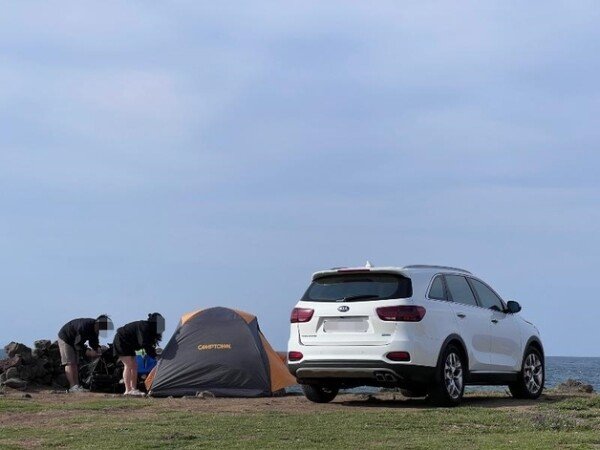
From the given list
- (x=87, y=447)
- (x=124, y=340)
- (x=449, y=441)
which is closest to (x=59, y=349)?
(x=124, y=340)

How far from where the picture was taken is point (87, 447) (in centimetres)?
1090

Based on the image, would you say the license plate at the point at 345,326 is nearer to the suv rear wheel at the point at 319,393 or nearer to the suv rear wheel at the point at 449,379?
the suv rear wheel at the point at 449,379

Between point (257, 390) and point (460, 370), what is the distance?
13.8 feet

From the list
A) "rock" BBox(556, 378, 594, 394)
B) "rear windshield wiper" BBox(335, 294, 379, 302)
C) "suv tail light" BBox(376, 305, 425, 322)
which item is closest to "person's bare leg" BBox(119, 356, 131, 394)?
"rear windshield wiper" BBox(335, 294, 379, 302)

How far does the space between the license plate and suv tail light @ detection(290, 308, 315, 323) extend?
0.26 metres

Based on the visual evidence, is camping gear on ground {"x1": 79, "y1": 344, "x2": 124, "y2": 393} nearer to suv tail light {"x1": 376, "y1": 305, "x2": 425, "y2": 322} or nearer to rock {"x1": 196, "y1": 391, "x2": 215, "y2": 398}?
rock {"x1": 196, "y1": 391, "x2": 215, "y2": 398}

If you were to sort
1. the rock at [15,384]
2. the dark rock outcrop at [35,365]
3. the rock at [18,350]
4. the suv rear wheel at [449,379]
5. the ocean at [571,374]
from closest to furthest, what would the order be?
the suv rear wheel at [449,379]
the rock at [15,384]
the dark rock outcrop at [35,365]
the rock at [18,350]
the ocean at [571,374]

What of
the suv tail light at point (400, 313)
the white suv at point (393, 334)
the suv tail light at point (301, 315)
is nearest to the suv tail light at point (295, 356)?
the white suv at point (393, 334)

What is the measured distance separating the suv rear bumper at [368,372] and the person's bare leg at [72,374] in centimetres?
620

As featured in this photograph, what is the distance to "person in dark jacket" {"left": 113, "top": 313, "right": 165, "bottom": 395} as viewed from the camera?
18109 mm

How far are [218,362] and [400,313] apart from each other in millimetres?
4906

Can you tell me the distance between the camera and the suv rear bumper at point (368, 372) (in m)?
14.3

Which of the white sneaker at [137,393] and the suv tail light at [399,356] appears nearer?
the suv tail light at [399,356]

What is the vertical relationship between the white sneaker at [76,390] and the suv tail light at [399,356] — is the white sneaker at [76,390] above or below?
below
